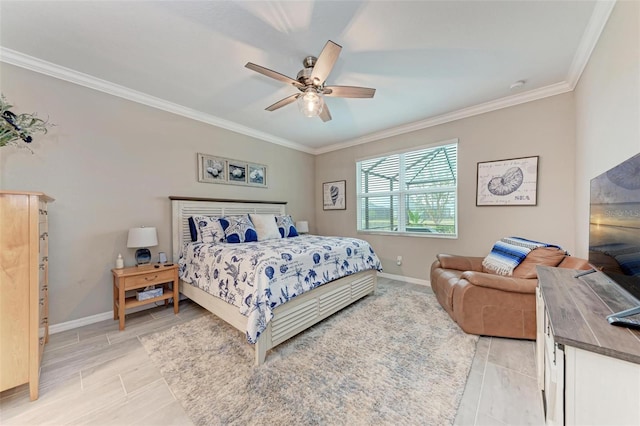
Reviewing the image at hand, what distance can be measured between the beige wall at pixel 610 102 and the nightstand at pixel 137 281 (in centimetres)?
396

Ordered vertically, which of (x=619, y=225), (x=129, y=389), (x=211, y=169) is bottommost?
(x=129, y=389)

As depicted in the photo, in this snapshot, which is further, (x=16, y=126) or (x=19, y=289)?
(x=16, y=126)

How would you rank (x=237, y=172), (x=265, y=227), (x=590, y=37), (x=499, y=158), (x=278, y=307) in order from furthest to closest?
(x=237, y=172) → (x=265, y=227) → (x=499, y=158) → (x=278, y=307) → (x=590, y=37)

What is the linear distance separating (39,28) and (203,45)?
123 centimetres

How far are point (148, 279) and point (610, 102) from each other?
4.33 meters

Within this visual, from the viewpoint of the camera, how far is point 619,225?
115 cm

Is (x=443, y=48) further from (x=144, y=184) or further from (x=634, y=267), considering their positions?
(x=144, y=184)

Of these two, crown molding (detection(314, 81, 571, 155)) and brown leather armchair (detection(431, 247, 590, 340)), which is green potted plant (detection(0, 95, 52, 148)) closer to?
brown leather armchair (detection(431, 247, 590, 340))

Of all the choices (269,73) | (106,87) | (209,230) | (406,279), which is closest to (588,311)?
(269,73)

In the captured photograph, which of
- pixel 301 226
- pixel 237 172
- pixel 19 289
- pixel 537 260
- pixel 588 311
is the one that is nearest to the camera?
pixel 588 311

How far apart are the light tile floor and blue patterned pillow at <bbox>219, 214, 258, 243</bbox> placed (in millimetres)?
1406

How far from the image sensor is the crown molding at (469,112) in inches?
107

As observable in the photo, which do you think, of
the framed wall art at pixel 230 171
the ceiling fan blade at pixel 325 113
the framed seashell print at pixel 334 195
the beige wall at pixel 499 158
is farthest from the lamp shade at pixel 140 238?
the beige wall at pixel 499 158

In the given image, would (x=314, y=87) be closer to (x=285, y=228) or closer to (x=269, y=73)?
(x=269, y=73)
